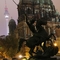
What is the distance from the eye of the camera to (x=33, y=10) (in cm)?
7306

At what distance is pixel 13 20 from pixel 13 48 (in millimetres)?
30092

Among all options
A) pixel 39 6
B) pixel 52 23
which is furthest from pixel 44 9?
pixel 52 23

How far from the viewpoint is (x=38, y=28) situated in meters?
17.1

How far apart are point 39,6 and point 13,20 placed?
1067 centimetres

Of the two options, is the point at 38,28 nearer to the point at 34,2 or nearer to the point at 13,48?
the point at 13,48

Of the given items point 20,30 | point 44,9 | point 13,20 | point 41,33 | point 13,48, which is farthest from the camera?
point 13,20

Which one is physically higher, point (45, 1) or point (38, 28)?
point (45, 1)

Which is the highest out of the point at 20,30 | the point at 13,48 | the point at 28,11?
the point at 28,11

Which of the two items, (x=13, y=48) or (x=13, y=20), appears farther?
(x=13, y=20)

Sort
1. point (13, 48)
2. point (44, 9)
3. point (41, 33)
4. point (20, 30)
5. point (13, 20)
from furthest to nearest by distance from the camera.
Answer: point (13, 20) → point (44, 9) → point (20, 30) → point (13, 48) → point (41, 33)

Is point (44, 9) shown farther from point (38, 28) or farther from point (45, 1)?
point (38, 28)

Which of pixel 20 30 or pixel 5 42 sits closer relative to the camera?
pixel 5 42

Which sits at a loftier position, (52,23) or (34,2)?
(34,2)

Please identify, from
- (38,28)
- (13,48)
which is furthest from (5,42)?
(38,28)
